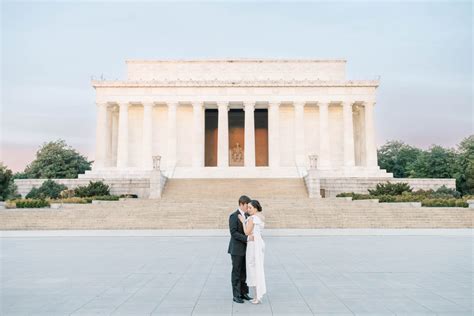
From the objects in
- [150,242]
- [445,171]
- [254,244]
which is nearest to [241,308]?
[254,244]

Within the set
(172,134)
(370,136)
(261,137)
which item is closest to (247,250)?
(172,134)

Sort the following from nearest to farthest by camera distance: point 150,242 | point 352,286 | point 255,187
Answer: point 352,286 < point 150,242 < point 255,187

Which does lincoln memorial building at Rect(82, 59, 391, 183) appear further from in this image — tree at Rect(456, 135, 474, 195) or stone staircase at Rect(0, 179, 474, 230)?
stone staircase at Rect(0, 179, 474, 230)

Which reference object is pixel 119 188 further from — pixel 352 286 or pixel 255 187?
pixel 352 286

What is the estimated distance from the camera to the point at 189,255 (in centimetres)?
1650

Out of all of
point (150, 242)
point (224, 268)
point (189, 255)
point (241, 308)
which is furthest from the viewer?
point (150, 242)

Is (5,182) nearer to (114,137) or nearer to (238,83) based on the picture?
(114,137)

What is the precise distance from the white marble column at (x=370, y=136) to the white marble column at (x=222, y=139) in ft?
67.3

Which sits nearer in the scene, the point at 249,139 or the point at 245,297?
the point at 245,297

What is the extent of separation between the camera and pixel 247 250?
9.52m

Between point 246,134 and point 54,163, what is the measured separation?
36744 millimetres

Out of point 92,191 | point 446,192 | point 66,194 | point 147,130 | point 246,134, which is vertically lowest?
point 446,192

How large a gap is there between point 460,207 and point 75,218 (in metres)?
30.1

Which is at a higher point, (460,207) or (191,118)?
(191,118)
